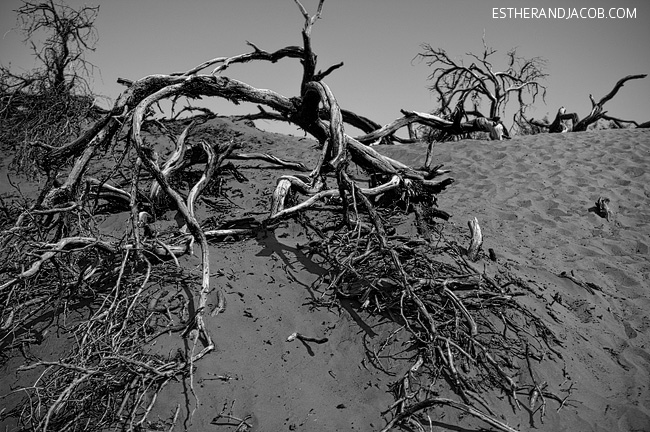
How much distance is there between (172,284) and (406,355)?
1657 millimetres

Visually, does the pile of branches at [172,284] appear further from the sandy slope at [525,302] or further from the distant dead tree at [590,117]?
the distant dead tree at [590,117]

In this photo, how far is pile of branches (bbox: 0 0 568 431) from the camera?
7.40ft

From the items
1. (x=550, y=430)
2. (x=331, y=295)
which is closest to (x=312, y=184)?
(x=331, y=295)

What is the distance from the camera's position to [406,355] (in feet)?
8.77

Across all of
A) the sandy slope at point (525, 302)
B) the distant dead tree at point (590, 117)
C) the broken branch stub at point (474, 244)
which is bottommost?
the sandy slope at point (525, 302)

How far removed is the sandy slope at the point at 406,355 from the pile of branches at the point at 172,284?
14cm

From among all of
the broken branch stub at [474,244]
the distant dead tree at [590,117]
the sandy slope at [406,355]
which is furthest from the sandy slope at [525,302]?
the distant dead tree at [590,117]

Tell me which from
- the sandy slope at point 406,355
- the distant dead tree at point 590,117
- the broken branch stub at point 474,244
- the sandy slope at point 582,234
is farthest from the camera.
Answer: the distant dead tree at point 590,117

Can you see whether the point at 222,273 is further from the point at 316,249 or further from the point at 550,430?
the point at 550,430

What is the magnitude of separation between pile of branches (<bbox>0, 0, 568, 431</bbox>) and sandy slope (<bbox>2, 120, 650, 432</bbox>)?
0.47ft

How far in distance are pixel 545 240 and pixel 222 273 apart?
11.6 ft

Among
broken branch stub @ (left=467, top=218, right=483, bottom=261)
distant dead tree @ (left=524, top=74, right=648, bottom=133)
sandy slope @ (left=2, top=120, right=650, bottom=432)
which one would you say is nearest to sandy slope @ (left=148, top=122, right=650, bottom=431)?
sandy slope @ (left=2, top=120, right=650, bottom=432)

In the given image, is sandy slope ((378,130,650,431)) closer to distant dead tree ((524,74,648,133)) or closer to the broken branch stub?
the broken branch stub

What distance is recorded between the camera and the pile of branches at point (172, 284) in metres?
2.26
